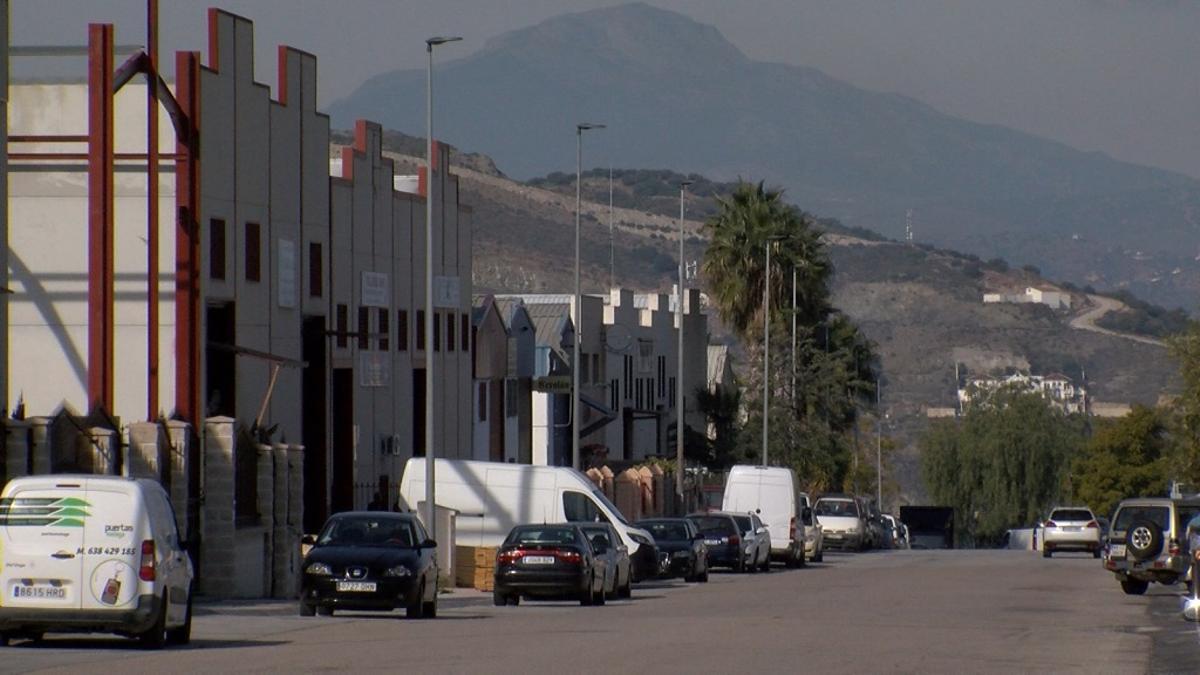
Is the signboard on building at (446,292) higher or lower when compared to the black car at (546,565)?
higher

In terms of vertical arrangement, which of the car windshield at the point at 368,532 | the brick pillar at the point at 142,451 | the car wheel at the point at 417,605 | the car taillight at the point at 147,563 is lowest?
the car wheel at the point at 417,605

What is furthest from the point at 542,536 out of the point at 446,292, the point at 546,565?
the point at 446,292

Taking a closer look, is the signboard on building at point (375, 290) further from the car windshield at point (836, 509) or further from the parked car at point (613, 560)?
the car windshield at point (836, 509)

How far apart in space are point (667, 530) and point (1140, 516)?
34.4 feet

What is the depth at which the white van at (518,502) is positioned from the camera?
41969mm

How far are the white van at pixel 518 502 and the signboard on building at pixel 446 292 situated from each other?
15231mm

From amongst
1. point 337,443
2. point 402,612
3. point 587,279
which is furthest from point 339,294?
point 587,279

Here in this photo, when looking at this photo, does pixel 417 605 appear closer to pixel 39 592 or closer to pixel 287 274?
pixel 39 592

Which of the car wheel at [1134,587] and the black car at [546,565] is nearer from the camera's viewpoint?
the black car at [546,565]

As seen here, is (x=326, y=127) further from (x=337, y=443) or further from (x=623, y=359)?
(x=623, y=359)

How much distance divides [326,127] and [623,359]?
32919mm

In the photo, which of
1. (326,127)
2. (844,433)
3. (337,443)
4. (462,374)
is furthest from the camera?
(844,433)

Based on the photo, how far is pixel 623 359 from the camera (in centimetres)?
7944

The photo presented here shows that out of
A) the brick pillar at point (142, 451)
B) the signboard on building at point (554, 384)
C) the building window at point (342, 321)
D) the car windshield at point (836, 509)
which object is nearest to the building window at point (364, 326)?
the building window at point (342, 321)
